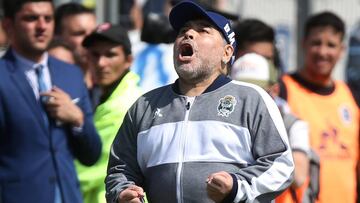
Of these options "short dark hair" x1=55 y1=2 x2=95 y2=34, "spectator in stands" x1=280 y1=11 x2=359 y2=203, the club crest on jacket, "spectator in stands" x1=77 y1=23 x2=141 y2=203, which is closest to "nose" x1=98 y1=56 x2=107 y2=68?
"spectator in stands" x1=77 y1=23 x2=141 y2=203

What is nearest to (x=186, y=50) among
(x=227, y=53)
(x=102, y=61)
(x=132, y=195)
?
(x=227, y=53)

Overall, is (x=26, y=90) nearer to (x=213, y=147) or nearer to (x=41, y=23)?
(x=41, y=23)

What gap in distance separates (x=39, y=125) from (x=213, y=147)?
1.99 m

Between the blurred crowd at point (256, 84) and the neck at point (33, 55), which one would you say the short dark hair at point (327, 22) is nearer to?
the blurred crowd at point (256, 84)

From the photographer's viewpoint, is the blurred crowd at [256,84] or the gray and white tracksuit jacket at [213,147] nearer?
the gray and white tracksuit jacket at [213,147]

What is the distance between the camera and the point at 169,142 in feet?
18.9

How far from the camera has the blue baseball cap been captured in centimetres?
588

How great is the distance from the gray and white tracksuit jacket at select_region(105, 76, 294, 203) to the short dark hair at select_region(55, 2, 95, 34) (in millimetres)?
4183

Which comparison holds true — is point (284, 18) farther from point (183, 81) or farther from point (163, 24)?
point (183, 81)

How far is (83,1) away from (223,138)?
19.5ft

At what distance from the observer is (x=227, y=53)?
5.97m

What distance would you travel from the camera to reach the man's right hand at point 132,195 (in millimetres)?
5625

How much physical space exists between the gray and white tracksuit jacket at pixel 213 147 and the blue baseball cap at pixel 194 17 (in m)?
0.24

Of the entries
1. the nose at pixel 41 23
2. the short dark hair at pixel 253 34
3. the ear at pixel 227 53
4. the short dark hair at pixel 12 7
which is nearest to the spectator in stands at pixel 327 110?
the short dark hair at pixel 253 34
